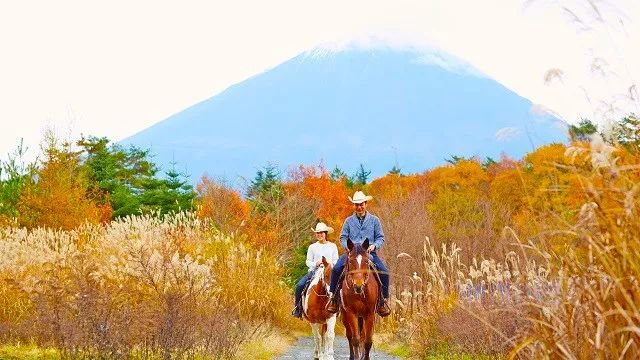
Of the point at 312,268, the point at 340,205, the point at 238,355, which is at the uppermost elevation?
the point at 340,205

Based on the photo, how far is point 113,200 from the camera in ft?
175

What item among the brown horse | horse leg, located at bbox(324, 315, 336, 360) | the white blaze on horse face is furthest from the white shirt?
the brown horse

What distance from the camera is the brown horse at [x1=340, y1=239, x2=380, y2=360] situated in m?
13.2

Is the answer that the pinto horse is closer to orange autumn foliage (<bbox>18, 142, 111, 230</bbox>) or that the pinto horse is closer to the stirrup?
the stirrup

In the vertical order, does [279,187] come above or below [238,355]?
above

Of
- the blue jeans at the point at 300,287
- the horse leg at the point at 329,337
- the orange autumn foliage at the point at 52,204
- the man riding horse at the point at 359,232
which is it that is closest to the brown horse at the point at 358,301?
the man riding horse at the point at 359,232

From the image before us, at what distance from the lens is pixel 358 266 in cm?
1320

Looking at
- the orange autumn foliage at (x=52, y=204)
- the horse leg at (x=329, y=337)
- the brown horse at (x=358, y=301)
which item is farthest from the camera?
the orange autumn foliage at (x=52, y=204)

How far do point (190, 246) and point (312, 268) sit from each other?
3.79 meters

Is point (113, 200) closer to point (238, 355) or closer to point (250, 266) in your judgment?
point (250, 266)

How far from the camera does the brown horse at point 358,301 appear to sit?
43.4 feet

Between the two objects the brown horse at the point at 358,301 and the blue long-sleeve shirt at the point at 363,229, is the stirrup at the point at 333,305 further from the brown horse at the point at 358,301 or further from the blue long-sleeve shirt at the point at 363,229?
the blue long-sleeve shirt at the point at 363,229

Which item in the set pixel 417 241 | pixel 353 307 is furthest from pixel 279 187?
pixel 353 307

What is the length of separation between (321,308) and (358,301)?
1.82 meters
